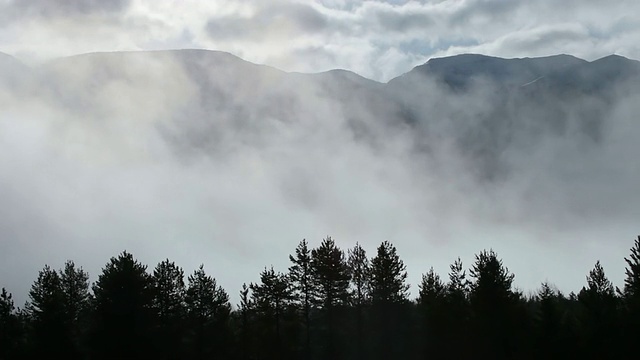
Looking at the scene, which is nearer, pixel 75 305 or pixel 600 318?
pixel 600 318

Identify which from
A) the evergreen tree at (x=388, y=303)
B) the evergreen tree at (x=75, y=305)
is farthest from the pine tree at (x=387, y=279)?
the evergreen tree at (x=75, y=305)

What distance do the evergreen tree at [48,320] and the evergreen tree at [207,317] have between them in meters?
10.1

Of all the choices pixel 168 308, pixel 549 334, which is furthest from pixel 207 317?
pixel 549 334

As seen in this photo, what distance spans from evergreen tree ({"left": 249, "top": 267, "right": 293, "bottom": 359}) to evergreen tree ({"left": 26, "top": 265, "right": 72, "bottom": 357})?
15.9 metres

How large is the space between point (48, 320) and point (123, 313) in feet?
22.3

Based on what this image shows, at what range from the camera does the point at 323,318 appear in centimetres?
6166

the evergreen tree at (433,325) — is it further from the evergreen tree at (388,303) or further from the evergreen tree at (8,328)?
the evergreen tree at (8,328)

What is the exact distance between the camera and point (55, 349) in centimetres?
5469

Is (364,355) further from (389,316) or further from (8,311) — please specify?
(8,311)

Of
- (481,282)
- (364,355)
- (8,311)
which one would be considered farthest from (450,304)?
(8,311)

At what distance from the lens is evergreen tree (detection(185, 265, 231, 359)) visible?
192 feet

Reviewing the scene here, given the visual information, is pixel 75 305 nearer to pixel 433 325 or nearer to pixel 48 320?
pixel 48 320

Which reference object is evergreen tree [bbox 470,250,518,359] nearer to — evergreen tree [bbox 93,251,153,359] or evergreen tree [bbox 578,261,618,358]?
evergreen tree [bbox 578,261,618,358]

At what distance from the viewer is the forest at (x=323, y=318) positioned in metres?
53.7
